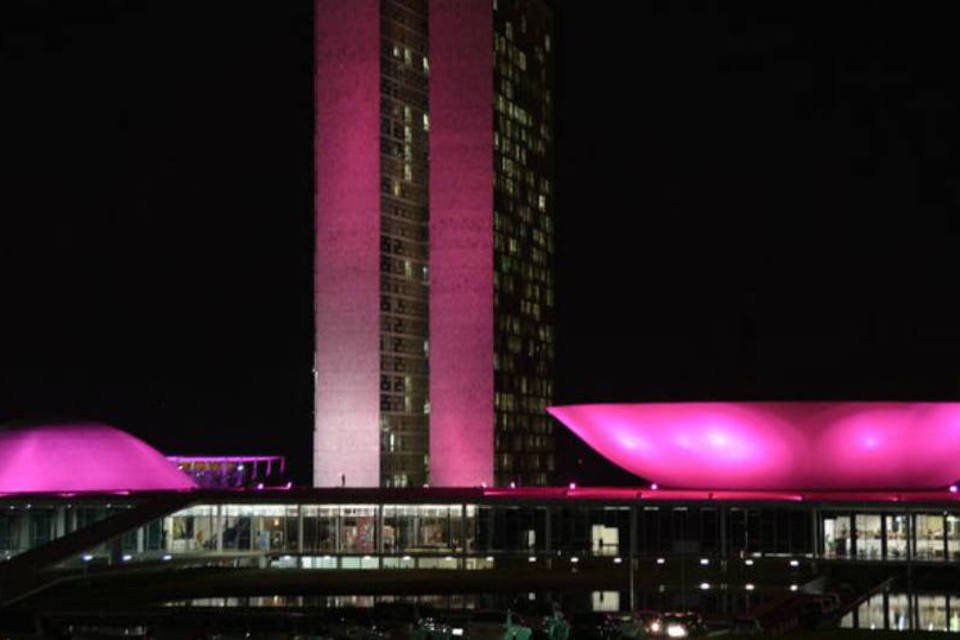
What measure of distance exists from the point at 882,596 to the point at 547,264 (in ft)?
191

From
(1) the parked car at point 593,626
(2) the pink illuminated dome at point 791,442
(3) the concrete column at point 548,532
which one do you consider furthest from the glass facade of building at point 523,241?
(1) the parked car at point 593,626

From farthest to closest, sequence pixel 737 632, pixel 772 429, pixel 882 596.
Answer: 1. pixel 772 429
2. pixel 882 596
3. pixel 737 632

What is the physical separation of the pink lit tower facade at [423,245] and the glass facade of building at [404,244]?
0.32 feet

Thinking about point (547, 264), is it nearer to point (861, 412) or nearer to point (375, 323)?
point (375, 323)

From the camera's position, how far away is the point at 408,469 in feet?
336

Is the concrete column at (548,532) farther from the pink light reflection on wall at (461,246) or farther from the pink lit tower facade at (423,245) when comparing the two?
the pink light reflection on wall at (461,246)

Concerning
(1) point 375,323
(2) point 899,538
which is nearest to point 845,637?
(2) point 899,538

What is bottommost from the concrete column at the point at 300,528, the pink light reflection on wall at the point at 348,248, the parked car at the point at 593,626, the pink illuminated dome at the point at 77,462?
the parked car at the point at 593,626

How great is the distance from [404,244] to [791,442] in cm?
3482

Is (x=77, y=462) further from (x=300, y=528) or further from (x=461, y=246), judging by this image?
(x=461, y=246)

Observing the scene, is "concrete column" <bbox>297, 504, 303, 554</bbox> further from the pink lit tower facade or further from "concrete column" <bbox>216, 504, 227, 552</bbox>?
the pink lit tower facade

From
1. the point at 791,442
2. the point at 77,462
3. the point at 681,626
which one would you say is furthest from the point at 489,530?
the point at 681,626

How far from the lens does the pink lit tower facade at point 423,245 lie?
325ft

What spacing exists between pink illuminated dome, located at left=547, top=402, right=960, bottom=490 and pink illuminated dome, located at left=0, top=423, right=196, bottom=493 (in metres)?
21.6
